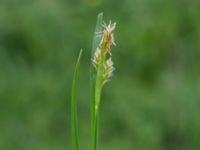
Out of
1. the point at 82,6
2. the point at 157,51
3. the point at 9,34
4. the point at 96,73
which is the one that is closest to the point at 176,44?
the point at 157,51

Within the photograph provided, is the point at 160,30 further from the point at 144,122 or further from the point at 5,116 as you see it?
the point at 5,116

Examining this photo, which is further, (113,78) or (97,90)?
(113,78)

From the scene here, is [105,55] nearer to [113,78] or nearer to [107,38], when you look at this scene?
[107,38]

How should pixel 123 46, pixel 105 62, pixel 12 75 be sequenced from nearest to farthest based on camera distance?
pixel 105 62 < pixel 12 75 < pixel 123 46

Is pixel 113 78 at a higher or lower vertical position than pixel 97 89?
higher

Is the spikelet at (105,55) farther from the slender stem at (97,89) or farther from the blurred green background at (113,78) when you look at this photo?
the blurred green background at (113,78)

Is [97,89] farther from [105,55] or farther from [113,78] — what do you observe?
[113,78]

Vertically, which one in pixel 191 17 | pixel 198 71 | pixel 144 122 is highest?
pixel 191 17

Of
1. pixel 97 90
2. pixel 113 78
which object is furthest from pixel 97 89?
pixel 113 78
